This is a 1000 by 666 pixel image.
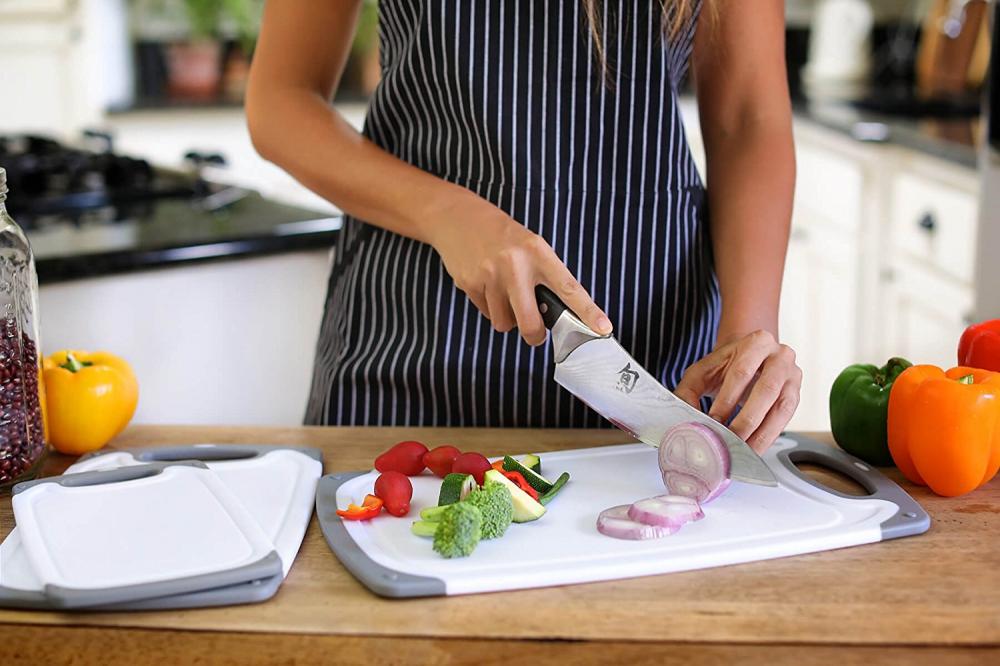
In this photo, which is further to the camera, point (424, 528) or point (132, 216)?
point (132, 216)

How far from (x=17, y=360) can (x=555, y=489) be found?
47 centimetres

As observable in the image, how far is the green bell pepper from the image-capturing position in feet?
3.76

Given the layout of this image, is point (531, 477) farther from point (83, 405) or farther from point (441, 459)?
point (83, 405)

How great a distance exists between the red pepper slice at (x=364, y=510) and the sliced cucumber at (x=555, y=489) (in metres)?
0.13

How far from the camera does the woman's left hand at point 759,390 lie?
1.03 meters

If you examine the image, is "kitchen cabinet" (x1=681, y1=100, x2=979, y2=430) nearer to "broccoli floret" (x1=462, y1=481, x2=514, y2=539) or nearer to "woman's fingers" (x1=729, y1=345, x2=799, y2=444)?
"woman's fingers" (x1=729, y1=345, x2=799, y2=444)

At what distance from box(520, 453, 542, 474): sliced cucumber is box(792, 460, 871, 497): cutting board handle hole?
231 mm

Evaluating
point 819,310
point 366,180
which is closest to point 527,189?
point 366,180

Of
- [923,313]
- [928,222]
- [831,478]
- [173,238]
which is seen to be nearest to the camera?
[831,478]

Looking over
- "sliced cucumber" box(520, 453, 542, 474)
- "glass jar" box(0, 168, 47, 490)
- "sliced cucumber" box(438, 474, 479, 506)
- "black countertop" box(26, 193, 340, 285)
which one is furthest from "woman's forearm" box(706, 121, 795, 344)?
"black countertop" box(26, 193, 340, 285)

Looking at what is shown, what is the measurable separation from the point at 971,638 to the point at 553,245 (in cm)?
59

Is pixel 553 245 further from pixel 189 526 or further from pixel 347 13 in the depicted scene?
pixel 189 526

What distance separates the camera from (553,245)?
126 cm

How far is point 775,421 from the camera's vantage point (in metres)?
1.04
